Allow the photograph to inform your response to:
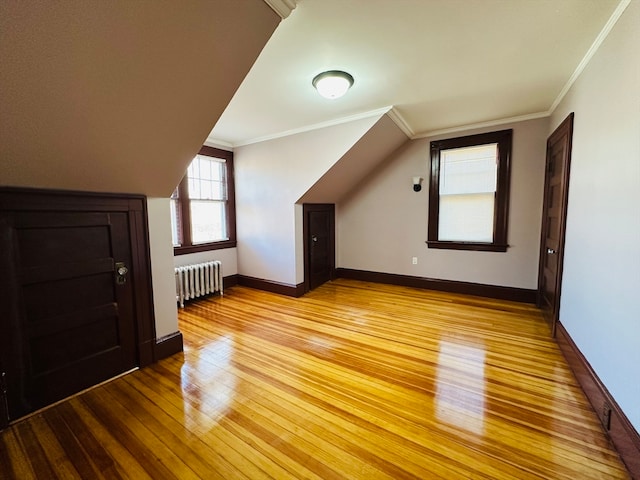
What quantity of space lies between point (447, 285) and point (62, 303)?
14.3 ft

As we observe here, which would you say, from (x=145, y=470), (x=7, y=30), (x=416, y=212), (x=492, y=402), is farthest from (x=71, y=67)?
(x=416, y=212)

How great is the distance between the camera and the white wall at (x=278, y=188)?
11.5 ft

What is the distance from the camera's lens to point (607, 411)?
1.49m

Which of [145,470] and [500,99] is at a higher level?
[500,99]

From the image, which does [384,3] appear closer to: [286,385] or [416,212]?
[286,385]

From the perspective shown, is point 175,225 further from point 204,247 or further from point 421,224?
point 421,224

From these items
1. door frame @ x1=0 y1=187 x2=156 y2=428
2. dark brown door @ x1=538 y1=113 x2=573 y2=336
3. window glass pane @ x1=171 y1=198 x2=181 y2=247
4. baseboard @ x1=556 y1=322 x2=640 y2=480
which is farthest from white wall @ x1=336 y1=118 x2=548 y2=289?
door frame @ x1=0 y1=187 x2=156 y2=428

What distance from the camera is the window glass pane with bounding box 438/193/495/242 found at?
3.72 metres

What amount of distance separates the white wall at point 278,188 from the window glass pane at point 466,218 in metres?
1.79

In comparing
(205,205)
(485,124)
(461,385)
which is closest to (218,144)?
(205,205)

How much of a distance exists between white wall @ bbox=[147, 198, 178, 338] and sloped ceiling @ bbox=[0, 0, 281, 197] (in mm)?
395

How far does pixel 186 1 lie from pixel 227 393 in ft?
7.51

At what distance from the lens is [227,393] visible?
189cm

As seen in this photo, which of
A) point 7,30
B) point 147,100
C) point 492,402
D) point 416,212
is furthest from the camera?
point 416,212
